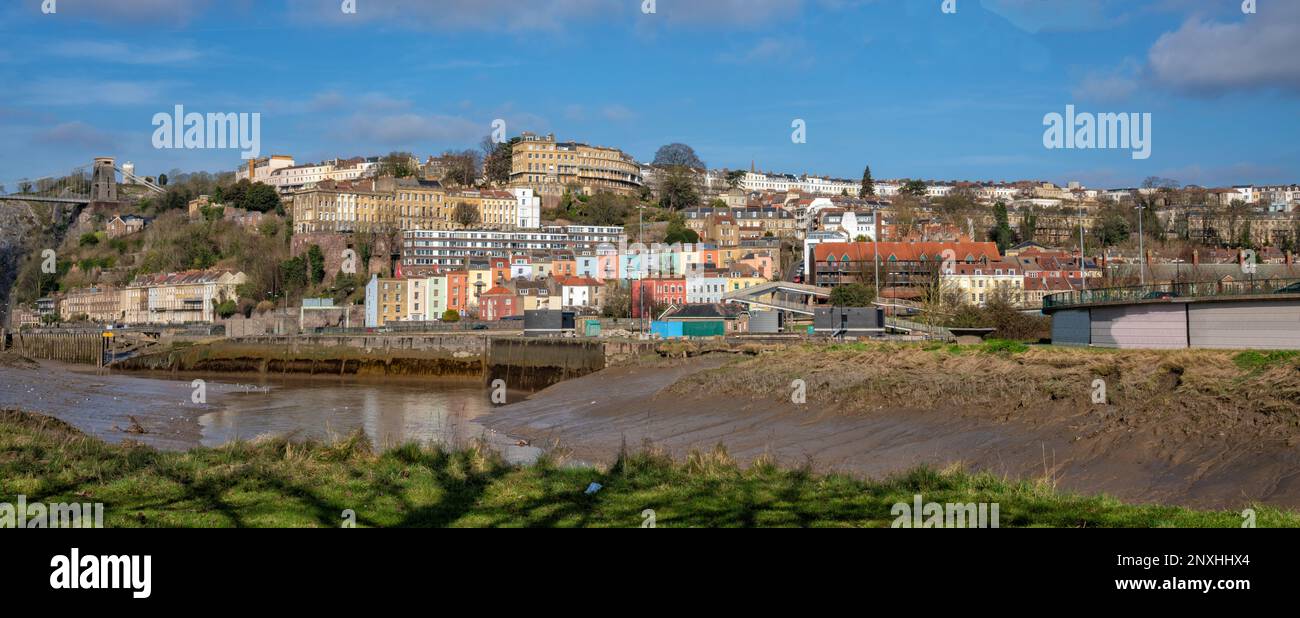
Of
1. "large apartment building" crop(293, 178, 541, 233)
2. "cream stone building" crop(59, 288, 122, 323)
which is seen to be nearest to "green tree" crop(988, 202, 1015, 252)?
"large apartment building" crop(293, 178, 541, 233)

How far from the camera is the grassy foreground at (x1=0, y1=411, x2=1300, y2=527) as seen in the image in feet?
31.8

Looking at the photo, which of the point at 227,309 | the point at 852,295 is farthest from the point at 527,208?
the point at 852,295

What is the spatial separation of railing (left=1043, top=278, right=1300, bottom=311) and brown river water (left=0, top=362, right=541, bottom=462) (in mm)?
15923

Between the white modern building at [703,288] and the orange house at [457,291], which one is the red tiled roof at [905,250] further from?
the orange house at [457,291]

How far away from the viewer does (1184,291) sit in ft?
87.4

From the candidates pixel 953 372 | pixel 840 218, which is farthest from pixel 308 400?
pixel 840 218

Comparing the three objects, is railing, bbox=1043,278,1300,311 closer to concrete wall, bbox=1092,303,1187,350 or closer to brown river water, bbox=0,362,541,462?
concrete wall, bbox=1092,303,1187,350

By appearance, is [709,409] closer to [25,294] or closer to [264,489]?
[264,489]

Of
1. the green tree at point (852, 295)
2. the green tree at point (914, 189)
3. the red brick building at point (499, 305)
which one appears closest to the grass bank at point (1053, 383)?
the green tree at point (852, 295)

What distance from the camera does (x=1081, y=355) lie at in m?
22.6

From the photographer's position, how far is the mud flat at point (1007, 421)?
47.7 ft

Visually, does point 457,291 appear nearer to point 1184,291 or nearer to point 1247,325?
point 1184,291

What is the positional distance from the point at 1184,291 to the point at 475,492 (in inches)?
867

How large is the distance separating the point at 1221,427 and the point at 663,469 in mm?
8795
